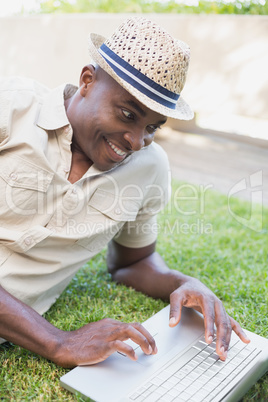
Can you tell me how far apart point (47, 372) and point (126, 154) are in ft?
2.86

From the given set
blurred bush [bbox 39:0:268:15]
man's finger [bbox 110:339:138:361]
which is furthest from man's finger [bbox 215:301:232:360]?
blurred bush [bbox 39:0:268:15]

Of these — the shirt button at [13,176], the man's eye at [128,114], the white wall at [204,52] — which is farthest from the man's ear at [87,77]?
the white wall at [204,52]

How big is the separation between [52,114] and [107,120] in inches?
9.7

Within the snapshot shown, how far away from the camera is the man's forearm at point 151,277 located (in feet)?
7.34

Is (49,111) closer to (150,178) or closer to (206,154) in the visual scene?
(150,178)

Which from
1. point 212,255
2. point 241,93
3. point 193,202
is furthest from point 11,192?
point 241,93

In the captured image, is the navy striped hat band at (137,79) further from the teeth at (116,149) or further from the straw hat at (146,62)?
the teeth at (116,149)

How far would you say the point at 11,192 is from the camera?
1.80 meters

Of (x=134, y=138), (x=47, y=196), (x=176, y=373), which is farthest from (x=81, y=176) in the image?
(x=176, y=373)

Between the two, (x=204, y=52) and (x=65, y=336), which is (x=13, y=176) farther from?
(x=204, y=52)

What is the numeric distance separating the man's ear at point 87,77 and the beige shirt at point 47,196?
108mm

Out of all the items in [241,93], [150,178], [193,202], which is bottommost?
[193,202]

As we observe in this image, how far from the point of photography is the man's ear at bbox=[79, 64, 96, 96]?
1957mm

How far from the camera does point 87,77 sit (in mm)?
1964
